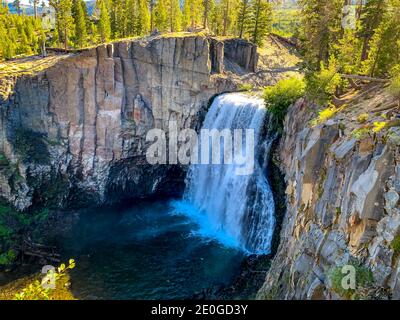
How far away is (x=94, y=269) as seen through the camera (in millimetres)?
27891

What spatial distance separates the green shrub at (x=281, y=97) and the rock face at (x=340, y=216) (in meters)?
8.44

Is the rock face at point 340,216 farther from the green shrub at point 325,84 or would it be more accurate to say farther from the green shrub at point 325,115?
the green shrub at point 325,84

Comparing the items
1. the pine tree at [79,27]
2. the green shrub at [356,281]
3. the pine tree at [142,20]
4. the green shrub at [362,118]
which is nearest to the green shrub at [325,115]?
the green shrub at [362,118]

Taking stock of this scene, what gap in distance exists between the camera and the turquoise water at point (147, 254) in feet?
84.4

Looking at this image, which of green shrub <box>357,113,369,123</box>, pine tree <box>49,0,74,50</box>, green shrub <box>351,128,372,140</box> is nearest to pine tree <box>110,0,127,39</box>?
pine tree <box>49,0,74,50</box>

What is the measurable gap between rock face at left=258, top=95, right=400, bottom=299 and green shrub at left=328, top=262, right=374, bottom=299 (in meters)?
0.09

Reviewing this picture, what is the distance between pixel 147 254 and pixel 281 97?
55.9 feet

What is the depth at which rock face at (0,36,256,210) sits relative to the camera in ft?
115

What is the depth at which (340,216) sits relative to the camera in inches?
539

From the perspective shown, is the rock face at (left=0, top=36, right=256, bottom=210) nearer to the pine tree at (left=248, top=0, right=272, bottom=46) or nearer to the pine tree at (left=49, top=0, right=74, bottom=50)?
the pine tree at (left=49, top=0, right=74, bottom=50)
